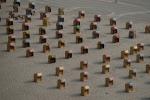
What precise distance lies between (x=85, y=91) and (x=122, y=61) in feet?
4.36

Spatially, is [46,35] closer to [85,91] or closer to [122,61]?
[122,61]

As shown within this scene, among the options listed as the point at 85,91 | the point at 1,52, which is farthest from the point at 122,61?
the point at 1,52

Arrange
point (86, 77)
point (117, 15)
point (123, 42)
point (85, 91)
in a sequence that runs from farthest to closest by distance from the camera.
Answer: point (117, 15), point (123, 42), point (86, 77), point (85, 91)

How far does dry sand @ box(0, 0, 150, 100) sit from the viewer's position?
21.5 ft

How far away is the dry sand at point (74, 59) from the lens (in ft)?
21.5

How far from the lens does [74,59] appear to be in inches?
299

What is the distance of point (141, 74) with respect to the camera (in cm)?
716

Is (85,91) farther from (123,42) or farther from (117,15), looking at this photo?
(117,15)

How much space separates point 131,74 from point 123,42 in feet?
4.48

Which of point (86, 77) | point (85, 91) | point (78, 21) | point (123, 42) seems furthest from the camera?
point (78, 21)

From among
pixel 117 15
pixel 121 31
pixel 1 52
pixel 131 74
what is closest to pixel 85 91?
pixel 131 74

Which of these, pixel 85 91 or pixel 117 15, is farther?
pixel 117 15

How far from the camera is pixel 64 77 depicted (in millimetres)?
6992

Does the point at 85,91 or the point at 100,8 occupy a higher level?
the point at 100,8
